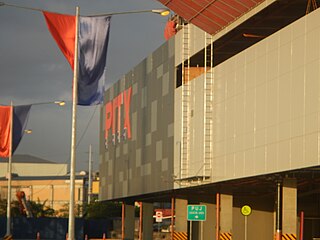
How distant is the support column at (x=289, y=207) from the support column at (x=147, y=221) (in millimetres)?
38701

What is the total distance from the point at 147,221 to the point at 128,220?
404cm

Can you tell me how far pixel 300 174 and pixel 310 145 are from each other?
18.1 feet

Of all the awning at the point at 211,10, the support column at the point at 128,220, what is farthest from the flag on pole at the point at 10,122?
the support column at the point at 128,220

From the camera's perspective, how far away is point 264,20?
147 feet

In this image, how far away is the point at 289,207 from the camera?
41062 mm

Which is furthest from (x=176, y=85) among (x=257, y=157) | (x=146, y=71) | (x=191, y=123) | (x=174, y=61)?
(x=257, y=157)

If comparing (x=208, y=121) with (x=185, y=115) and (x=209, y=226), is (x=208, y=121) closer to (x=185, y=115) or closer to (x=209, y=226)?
(x=185, y=115)

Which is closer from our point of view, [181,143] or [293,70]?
[293,70]

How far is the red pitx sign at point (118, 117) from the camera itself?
71.2 meters

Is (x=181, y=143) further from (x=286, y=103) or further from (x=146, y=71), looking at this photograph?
(x=286, y=103)

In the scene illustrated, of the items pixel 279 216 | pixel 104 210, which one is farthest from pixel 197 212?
pixel 104 210

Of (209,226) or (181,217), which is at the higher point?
(181,217)

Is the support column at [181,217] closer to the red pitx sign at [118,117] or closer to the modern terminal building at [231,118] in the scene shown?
the modern terminal building at [231,118]

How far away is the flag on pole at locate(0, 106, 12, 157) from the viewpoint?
207 feet
